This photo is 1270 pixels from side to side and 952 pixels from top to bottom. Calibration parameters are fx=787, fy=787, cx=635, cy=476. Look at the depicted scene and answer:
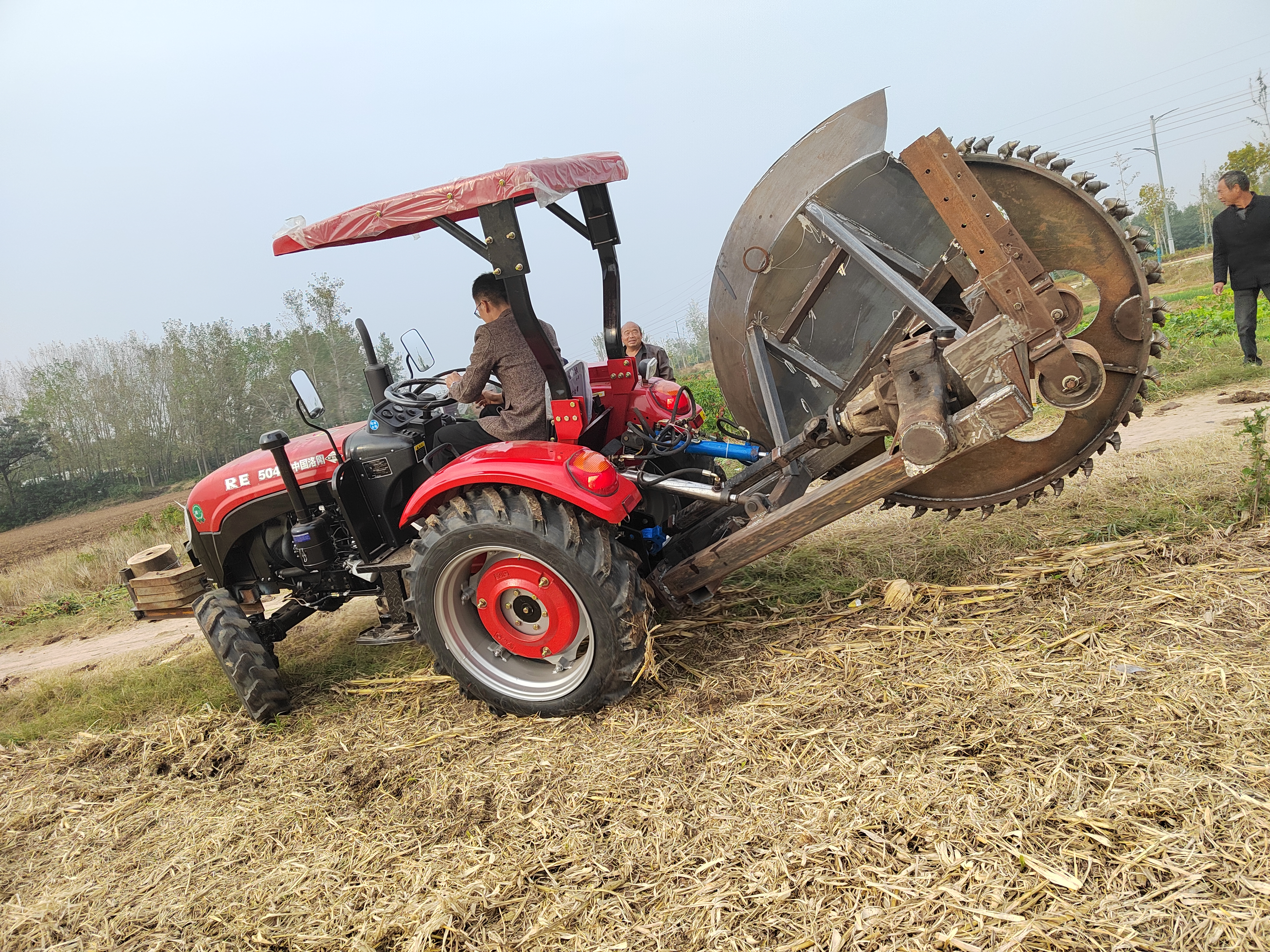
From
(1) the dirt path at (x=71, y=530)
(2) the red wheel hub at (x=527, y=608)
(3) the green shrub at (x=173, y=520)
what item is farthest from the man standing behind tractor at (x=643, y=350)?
(1) the dirt path at (x=71, y=530)

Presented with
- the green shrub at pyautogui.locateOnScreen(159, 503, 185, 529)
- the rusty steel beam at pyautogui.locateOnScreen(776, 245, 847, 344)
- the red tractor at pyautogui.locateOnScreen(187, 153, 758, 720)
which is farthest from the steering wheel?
the green shrub at pyautogui.locateOnScreen(159, 503, 185, 529)

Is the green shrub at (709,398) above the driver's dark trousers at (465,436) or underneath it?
underneath

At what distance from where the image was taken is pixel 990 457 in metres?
3.71

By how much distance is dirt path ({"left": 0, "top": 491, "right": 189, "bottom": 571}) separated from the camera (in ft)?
52.8

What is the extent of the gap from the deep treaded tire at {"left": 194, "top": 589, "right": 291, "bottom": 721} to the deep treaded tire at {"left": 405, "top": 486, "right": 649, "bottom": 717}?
983 millimetres

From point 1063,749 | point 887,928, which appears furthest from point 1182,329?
point 887,928

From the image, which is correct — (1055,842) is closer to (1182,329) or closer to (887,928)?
(887,928)

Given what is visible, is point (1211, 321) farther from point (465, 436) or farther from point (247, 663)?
point (247, 663)

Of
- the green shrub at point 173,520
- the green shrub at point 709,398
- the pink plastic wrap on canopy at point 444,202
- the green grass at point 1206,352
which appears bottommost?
the green grass at point 1206,352

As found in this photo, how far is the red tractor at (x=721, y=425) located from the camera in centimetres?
308

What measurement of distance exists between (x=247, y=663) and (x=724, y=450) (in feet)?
8.68

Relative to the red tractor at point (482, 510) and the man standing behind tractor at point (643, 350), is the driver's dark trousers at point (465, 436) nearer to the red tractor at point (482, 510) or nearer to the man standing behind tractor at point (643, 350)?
the red tractor at point (482, 510)

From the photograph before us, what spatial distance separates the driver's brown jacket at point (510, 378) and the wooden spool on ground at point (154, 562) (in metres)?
2.56

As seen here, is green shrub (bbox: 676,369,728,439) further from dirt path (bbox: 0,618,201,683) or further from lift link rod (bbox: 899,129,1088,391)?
dirt path (bbox: 0,618,201,683)
